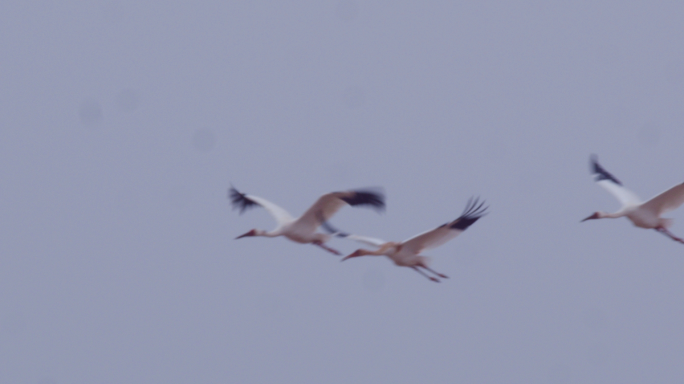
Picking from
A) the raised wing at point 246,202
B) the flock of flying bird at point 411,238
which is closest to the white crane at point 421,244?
the flock of flying bird at point 411,238

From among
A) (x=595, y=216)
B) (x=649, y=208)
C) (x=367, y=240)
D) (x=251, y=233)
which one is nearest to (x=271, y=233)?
(x=251, y=233)

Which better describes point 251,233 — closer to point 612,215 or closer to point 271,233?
point 271,233

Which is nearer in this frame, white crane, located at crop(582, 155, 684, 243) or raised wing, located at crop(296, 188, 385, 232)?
raised wing, located at crop(296, 188, 385, 232)

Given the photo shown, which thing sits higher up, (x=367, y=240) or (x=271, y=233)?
(x=271, y=233)

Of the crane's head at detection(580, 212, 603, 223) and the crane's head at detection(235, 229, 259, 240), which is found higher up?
the crane's head at detection(235, 229, 259, 240)

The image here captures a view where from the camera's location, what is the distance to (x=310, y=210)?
18.8 meters

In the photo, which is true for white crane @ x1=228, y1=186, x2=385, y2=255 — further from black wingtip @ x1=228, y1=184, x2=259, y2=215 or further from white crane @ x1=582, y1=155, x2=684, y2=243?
white crane @ x1=582, y1=155, x2=684, y2=243

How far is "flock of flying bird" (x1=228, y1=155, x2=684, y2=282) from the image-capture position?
17297 millimetres

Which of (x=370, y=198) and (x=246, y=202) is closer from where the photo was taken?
(x=370, y=198)

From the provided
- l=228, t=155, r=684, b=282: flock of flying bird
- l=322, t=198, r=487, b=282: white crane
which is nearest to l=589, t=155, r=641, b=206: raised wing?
l=228, t=155, r=684, b=282: flock of flying bird

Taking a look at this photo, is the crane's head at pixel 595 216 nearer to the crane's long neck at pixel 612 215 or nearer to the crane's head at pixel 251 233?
the crane's long neck at pixel 612 215

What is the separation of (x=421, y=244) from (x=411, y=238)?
1.34 ft

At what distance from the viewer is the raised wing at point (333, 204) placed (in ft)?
57.8

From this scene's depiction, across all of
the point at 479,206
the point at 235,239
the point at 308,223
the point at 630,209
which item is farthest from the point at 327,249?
the point at 630,209
